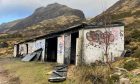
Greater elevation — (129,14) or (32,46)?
(129,14)

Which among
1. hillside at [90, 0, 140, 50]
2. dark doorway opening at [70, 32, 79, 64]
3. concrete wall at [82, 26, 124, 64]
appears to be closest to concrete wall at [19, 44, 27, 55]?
hillside at [90, 0, 140, 50]

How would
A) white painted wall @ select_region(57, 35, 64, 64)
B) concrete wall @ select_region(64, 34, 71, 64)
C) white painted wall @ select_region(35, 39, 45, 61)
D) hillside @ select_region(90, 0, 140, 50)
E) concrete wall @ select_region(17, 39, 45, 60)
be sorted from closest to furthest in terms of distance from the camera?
concrete wall @ select_region(64, 34, 71, 64)
white painted wall @ select_region(57, 35, 64, 64)
hillside @ select_region(90, 0, 140, 50)
white painted wall @ select_region(35, 39, 45, 61)
concrete wall @ select_region(17, 39, 45, 60)

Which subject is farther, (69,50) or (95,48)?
(69,50)

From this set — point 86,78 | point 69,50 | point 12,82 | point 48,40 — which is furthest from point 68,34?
point 86,78

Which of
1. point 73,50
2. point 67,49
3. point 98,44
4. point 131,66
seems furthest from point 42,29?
point 131,66

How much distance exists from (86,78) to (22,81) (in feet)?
21.1

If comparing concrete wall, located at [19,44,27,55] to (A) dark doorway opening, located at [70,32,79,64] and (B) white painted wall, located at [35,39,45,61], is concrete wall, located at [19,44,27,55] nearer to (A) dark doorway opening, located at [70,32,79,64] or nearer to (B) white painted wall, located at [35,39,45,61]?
(B) white painted wall, located at [35,39,45,61]

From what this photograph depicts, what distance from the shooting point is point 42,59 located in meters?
40.9

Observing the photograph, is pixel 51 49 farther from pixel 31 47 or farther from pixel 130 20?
pixel 130 20

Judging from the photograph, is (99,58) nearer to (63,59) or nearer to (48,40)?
(63,59)

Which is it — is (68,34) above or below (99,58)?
above

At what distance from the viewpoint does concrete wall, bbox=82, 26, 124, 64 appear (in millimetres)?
29312

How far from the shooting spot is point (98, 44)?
29469mm

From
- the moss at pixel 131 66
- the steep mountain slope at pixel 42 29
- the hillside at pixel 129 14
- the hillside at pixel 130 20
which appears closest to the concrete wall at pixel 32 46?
the hillside at pixel 130 20
